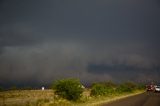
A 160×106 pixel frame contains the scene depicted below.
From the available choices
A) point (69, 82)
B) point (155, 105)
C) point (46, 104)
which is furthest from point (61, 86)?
point (155, 105)

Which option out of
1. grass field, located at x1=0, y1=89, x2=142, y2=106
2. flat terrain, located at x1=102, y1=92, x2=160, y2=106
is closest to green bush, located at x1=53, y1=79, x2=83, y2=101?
grass field, located at x1=0, y1=89, x2=142, y2=106

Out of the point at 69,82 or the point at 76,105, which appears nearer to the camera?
the point at 76,105

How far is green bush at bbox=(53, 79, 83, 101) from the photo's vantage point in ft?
134

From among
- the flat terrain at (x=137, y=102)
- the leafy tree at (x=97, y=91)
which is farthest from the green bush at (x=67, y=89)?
the leafy tree at (x=97, y=91)

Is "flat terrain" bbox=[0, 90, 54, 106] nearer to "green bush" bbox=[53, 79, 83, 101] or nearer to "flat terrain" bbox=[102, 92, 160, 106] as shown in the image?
"green bush" bbox=[53, 79, 83, 101]

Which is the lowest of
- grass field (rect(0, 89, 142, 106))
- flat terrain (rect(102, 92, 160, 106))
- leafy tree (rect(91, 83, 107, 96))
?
flat terrain (rect(102, 92, 160, 106))

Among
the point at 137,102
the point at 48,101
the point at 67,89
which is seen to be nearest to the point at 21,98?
the point at 67,89

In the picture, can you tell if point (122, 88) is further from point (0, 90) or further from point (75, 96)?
point (75, 96)

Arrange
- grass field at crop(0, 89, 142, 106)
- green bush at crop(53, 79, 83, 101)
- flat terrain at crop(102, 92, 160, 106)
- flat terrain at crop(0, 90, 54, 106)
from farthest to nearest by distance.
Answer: green bush at crop(53, 79, 83, 101), flat terrain at crop(0, 90, 54, 106), flat terrain at crop(102, 92, 160, 106), grass field at crop(0, 89, 142, 106)

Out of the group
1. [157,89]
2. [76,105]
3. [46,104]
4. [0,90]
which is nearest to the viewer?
Answer: [46,104]

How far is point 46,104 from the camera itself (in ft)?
104

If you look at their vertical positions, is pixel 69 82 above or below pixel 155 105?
above

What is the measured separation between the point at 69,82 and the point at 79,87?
202 centimetres

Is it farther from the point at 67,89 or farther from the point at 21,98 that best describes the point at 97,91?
the point at 67,89
